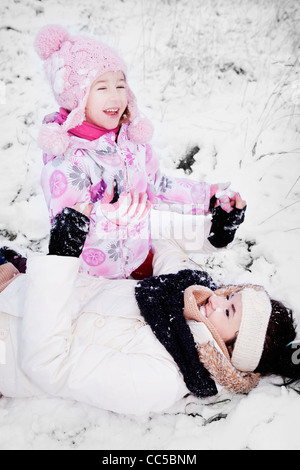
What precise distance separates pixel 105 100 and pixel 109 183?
0.43m

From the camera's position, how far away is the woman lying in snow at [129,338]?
1351 millimetres

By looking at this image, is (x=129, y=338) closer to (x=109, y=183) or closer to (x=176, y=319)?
(x=176, y=319)

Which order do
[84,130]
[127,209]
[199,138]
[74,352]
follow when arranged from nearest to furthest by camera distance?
[74,352] → [84,130] → [127,209] → [199,138]

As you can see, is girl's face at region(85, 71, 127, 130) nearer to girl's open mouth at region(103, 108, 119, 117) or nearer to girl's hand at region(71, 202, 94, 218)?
girl's open mouth at region(103, 108, 119, 117)

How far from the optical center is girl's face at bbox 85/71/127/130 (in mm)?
1626

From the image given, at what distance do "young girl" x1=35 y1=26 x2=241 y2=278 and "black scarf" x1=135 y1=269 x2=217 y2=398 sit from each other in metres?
0.39

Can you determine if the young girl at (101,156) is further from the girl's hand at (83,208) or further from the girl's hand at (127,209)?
the girl's hand at (83,208)

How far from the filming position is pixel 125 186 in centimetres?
180

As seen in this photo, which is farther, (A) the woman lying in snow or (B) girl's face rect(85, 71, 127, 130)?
(B) girl's face rect(85, 71, 127, 130)

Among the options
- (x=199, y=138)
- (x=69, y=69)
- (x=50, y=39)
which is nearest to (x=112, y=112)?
(x=69, y=69)

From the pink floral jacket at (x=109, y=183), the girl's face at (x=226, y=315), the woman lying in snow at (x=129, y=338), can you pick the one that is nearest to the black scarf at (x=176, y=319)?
the woman lying in snow at (x=129, y=338)

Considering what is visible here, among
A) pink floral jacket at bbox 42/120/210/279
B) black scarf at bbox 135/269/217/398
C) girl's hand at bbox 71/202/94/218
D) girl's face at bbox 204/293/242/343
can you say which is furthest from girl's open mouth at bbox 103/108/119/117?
girl's face at bbox 204/293/242/343

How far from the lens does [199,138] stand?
307 cm
